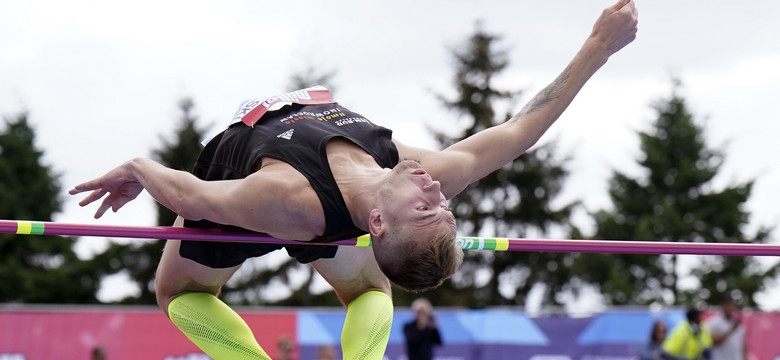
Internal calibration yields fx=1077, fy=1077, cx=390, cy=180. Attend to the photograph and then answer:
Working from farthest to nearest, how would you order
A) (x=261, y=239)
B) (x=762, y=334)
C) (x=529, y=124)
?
1. (x=762, y=334)
2. (x=529, y=124)
3. (x=261, y=239)

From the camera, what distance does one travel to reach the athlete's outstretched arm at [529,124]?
12.7 feet

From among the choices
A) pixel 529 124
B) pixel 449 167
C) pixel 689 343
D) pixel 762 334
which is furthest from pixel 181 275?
pixel 762 334

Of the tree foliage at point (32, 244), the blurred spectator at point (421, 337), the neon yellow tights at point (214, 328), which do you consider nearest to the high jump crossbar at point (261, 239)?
the neon yellow tights at point (214, 328)

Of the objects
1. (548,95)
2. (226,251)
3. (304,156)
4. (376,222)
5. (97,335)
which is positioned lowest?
(97,335)

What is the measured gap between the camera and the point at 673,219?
3039cm

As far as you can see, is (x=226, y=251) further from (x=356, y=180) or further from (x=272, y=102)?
(x=356, y=180)

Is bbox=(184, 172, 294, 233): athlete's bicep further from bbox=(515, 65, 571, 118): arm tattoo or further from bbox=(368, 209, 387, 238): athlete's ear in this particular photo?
bbox=(515, 65, 571, 118): arm tattoo

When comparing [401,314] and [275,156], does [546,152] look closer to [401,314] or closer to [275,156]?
[401,314]

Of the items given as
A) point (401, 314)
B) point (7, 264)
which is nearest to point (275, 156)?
point (401, 314)

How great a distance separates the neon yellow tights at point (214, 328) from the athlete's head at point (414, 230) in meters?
0.93

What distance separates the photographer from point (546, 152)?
106 ft

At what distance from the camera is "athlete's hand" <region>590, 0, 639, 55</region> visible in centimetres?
406

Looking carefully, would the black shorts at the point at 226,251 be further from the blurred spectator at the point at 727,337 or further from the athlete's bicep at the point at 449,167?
the blurred spectator at the point at 727,337

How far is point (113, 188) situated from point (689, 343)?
24.0 feet
